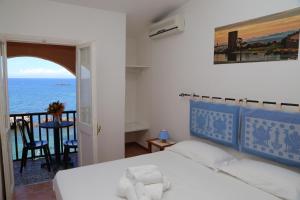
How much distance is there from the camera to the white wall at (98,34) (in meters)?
2.69

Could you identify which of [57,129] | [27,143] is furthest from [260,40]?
[27,143]

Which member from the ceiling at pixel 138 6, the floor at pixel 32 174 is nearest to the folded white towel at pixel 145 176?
the floor at pixel 32 174

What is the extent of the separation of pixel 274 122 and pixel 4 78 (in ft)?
9.92

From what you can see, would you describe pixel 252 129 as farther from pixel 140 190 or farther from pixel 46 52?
pixel 46 52

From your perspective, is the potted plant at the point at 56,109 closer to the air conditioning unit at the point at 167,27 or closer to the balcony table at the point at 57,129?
the balcony table at the point at 57,129

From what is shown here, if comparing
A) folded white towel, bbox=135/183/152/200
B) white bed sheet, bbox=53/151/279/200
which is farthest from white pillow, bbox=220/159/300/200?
folded white towel, bbox=135/183/152/200

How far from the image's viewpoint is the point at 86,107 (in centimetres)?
295

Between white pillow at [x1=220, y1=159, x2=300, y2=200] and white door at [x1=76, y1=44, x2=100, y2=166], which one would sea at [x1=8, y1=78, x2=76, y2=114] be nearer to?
white door at [x1=76, y1=44, x2=100, y2=166]

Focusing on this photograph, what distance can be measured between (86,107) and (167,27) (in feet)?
5.65

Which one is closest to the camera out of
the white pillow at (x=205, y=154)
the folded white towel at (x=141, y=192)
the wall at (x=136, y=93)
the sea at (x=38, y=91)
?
the folded white towel at (x=141, y=192)

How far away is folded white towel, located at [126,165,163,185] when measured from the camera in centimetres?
166

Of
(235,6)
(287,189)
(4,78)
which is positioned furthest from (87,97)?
(287,189)

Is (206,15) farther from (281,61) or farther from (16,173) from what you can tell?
(16,173)

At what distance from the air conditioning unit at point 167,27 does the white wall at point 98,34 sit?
553 millimetres
